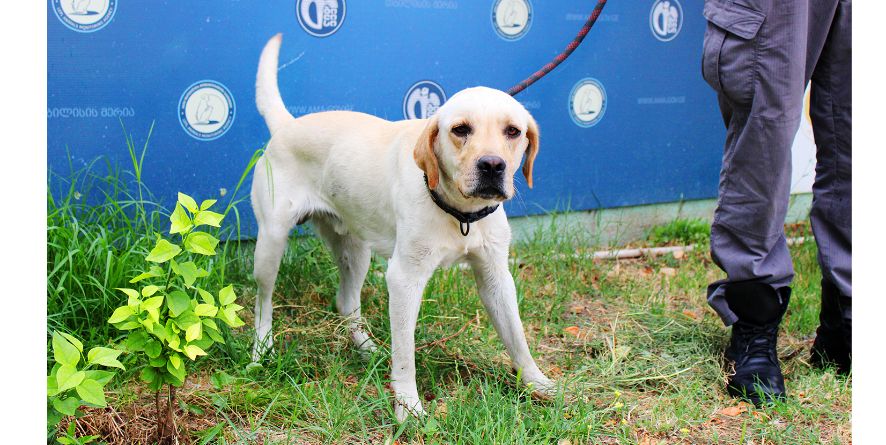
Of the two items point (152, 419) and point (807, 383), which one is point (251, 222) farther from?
point (807, 383)

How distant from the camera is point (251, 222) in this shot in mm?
4176

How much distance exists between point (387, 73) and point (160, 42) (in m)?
1.21

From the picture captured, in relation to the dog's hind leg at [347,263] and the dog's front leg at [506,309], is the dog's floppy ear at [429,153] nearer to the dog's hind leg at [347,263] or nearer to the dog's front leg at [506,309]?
the dog's front leg at [506,309]

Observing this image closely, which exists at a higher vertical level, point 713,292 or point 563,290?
point 713,292

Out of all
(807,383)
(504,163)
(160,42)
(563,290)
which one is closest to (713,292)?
(807,383)

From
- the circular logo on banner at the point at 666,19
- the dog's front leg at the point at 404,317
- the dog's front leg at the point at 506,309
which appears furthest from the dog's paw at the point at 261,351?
the circular logo on banner at the point at 666,19

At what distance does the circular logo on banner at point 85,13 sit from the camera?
3615 mm

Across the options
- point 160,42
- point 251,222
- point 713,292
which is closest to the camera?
point 713,292

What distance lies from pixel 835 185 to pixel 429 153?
1.71m

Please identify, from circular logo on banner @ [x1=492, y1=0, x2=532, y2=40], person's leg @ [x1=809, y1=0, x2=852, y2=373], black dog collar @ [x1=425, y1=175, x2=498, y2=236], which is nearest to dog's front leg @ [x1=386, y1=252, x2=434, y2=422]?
black dog collar @ [x1=425, y1=175, x2=498, y2=236]

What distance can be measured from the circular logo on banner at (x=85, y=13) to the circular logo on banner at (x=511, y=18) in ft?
6.89

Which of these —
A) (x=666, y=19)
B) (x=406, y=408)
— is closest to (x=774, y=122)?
(x=406, y=408)

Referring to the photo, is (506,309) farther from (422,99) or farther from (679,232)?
(679,232)

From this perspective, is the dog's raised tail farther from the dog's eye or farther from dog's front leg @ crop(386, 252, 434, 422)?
the dog's eye
